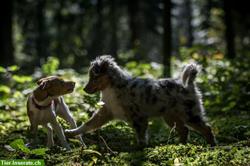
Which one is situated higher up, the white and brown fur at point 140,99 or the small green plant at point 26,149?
the white and brown fur at point 140,99

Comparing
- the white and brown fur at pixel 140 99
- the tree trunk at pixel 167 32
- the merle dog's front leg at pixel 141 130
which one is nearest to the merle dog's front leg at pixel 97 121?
the white and brown fur at pixel 140 99

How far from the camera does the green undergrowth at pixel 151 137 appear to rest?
22.1 feet

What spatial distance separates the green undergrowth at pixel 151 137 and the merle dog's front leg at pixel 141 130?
0.47ft

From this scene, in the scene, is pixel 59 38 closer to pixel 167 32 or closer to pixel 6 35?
pixel 6 35

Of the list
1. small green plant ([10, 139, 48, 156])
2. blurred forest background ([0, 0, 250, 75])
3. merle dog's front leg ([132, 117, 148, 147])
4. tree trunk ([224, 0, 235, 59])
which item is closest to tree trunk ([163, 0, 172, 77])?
tree trunk ([224, 0, 235, 59])

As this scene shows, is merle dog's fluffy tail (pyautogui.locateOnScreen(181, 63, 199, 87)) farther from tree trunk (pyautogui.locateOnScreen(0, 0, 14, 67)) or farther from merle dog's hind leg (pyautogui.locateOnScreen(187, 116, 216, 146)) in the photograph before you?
tree trunk (pyautogui.locateOnScreen(0, 0, 14, 67))

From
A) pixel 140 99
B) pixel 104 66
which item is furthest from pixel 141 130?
pixel 104 66

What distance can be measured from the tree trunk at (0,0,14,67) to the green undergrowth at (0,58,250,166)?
10.8 meters

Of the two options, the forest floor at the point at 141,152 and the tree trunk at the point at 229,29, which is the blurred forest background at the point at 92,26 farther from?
the forest floor at the point at 141,152

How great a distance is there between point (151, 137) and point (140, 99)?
5.24 ft

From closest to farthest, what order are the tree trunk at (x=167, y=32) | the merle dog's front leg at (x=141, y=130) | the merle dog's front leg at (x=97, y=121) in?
1. the merle dog's front leg at (x=141, y=130)
2. the merle dog's front leg at (x=97, y=121)
3. the tree trunk at (x=167, y=32)

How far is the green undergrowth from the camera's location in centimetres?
673

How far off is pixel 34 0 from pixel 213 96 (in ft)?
125

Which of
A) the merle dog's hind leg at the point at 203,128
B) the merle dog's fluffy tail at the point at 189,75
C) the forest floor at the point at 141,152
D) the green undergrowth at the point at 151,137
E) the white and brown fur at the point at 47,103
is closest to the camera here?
the forest floor at the point at 141,152
